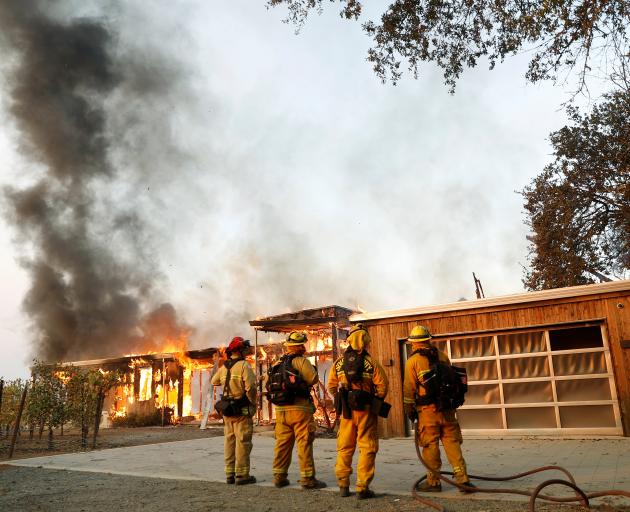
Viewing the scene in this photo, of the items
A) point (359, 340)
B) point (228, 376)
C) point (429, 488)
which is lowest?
point (429, 488)

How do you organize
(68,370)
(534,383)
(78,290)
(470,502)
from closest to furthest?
(470,502), (534,383), (68,370), (78,290)

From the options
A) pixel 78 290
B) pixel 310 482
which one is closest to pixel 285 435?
pixel 310 482

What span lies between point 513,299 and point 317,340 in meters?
9.44

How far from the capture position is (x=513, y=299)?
11.3 meters

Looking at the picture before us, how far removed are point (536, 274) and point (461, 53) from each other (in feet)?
49.9

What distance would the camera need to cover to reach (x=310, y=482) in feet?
19.7

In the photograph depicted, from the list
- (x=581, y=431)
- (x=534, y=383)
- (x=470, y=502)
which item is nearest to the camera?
(x=470, y=502)

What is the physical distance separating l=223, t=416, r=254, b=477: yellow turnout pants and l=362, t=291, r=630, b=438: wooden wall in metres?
6.38

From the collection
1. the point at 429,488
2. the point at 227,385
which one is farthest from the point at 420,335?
the point at 227,385

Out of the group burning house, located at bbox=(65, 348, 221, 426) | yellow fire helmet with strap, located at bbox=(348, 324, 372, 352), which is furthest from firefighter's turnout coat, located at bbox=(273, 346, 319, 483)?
burning house, located at bbox=(65, 348, 221, 426)

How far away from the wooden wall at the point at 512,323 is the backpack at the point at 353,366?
22.3ft

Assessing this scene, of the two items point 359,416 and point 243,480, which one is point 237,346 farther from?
point 359,416

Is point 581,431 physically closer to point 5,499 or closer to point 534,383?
point 534,383

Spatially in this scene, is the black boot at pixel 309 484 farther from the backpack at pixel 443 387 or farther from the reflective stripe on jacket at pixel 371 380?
the backpack at pixel 443 387
